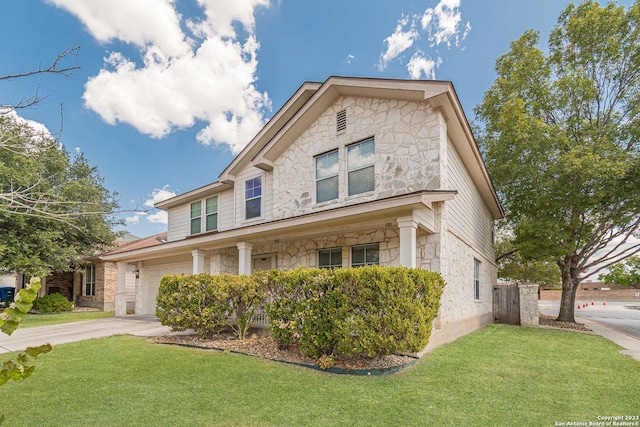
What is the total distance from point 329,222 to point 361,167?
223 centimetres

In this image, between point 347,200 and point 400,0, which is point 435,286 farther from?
point 400,0

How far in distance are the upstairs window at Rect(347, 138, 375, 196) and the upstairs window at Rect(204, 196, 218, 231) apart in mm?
6791

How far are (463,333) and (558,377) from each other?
4.00 m

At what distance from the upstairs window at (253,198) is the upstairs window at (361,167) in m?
3.98

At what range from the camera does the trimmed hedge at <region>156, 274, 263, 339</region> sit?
8.02 meters

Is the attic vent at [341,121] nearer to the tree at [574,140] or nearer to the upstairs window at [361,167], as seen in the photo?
the upstairs window at [361,167]

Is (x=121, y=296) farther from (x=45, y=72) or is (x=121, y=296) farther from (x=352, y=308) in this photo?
(x=45, y=72)

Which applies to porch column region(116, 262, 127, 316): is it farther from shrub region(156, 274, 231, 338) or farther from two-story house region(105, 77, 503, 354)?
shrub region(156, 274, 231, 338)

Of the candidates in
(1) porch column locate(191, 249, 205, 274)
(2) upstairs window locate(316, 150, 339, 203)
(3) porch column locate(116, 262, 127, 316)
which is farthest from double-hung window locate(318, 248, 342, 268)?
(3) porch column locate(116, 262, 127, 316)

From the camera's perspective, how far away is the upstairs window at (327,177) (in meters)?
9.99

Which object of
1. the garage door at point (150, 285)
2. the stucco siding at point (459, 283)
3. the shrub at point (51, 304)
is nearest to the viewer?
the stucco siding at point (459, 283)

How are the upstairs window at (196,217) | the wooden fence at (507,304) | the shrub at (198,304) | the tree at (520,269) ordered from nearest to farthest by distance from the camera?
the shrub at (198,304) → the wooden fence at (507,304) → the upstairs window at (196,217) → the tree at (520,269)

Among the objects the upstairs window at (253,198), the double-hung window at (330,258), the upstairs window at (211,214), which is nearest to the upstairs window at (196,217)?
the upstairs window at (211,214)

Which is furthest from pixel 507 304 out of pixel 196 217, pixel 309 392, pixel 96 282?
pixel 96 282
